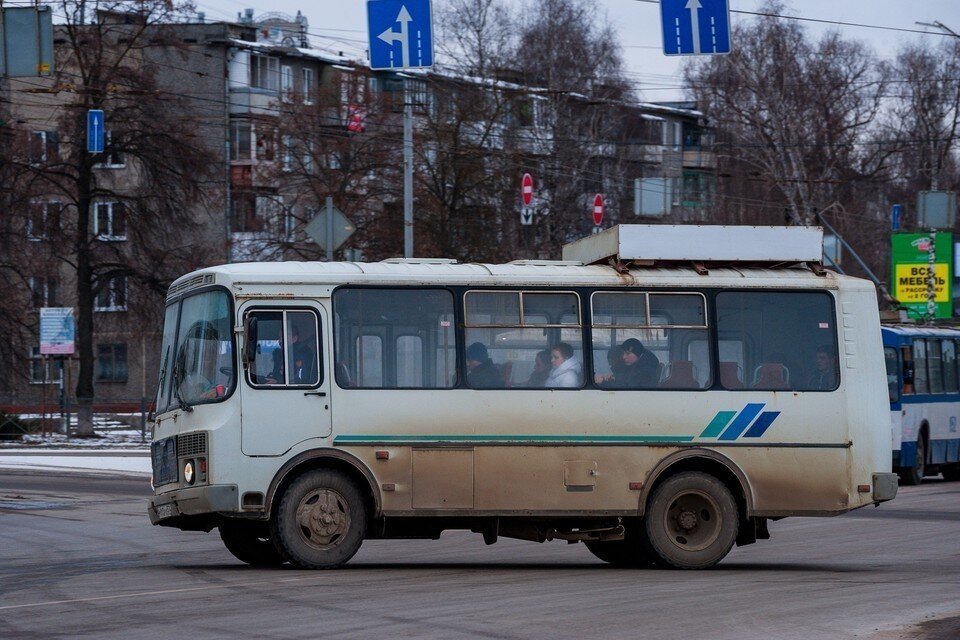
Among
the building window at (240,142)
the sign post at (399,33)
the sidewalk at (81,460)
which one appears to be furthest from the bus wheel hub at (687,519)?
the building window at (240,142)

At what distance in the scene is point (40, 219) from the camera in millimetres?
44750

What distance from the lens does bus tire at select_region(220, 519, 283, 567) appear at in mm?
14375

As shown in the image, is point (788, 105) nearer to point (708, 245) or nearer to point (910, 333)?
point (910, 333)

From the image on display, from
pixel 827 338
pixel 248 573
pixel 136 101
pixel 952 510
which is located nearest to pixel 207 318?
pixel 248 573

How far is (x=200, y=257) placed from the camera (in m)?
46.4

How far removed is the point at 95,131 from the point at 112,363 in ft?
99.7

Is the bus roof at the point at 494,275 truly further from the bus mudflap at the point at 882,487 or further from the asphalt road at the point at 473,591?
the asphalt road at the point at 473,591

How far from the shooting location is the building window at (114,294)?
4606 cm

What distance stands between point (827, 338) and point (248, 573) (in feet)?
18.2

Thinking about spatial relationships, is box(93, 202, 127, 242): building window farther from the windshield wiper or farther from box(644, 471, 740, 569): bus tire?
box(644, 471, 740, 569): bus tire

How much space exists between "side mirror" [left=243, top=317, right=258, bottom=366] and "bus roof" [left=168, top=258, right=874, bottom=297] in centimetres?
34

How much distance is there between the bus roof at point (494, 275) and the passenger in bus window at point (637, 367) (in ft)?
1.86

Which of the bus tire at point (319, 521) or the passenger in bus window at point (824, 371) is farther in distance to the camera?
the passenger in bus window at point (824, 371)

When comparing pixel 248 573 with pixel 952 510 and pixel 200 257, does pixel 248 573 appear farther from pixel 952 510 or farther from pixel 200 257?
pixel 200 257
